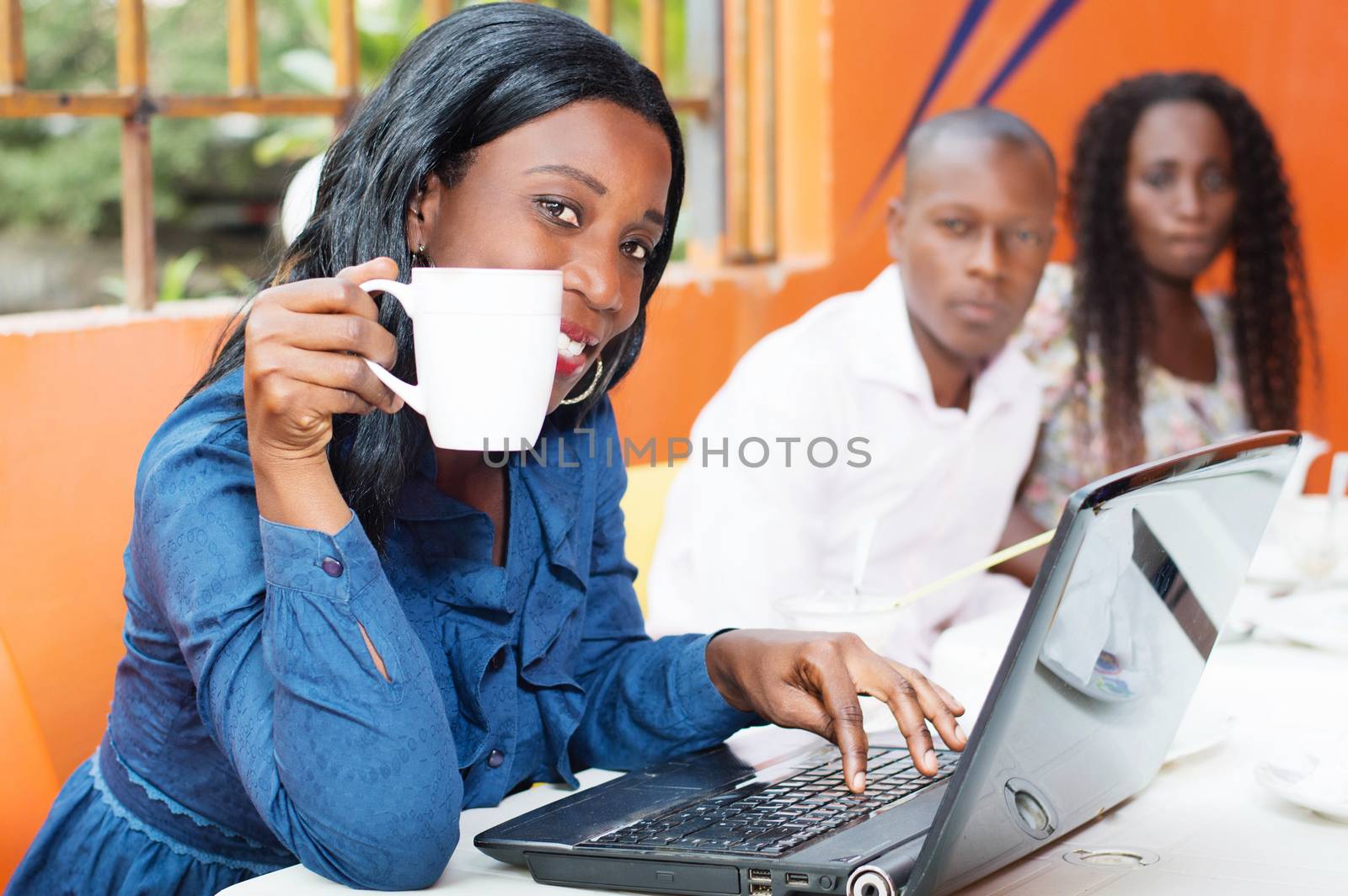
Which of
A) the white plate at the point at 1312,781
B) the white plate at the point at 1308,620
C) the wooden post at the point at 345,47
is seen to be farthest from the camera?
the wooden post at the point at 345,47

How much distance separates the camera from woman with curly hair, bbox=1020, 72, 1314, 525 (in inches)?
131

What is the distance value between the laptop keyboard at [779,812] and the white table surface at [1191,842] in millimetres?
82

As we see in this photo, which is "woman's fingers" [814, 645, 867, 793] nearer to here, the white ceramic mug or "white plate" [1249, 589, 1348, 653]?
the white ceramic mug

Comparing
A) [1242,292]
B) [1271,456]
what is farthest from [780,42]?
[1271,456]

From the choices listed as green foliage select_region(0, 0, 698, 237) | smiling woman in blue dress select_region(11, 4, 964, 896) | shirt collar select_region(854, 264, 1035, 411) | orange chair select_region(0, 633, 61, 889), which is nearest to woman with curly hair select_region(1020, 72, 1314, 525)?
shirt collar select_region(854, 264, 1035, 411)

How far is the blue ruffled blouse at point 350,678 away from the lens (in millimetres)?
1070

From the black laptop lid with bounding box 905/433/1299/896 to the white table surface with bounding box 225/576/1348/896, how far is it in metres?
0.03

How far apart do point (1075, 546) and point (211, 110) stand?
2.02 metres

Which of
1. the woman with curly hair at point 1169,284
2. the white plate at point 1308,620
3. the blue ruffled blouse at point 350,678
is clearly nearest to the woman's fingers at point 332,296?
the blue ruffled blouse at point 350,678

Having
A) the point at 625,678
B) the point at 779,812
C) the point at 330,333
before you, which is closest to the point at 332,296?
the point at 330,333

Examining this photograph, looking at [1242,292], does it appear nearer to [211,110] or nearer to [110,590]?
[211,110]

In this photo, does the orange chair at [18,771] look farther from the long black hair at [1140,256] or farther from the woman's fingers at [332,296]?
the long black hair at [1140,256]

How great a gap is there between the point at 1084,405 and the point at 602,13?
138cm

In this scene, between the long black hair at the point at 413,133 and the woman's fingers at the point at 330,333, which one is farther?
the long black hair at the point at 413,133
